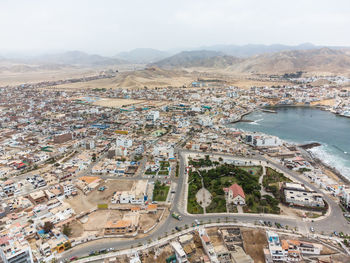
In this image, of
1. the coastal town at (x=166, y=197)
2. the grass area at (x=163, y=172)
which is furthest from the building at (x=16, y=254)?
the grass area at (x=163, y=172)

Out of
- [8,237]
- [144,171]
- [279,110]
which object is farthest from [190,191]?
[279,110]

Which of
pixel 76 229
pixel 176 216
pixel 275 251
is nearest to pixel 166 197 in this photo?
pixel 176 216

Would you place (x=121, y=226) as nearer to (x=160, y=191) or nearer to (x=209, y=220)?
(x=160, y=191)

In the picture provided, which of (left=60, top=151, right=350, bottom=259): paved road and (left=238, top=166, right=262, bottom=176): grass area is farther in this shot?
(left=238, top=166, right=262, bottom=176): grass area

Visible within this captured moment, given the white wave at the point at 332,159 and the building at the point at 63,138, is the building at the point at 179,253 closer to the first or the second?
the white wave at the point at 332,159

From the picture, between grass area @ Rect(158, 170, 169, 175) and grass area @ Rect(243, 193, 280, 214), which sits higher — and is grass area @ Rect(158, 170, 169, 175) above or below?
above

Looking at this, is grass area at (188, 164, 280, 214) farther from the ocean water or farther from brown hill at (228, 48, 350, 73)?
brown hill at (228, 48, 350, 73)

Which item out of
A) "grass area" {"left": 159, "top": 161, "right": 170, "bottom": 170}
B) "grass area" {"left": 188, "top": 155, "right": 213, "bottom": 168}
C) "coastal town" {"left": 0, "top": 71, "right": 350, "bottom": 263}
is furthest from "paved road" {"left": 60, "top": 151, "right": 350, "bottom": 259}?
"grass area" {"left": 188, "top": 155, "right": 213, "bottom": 168}
